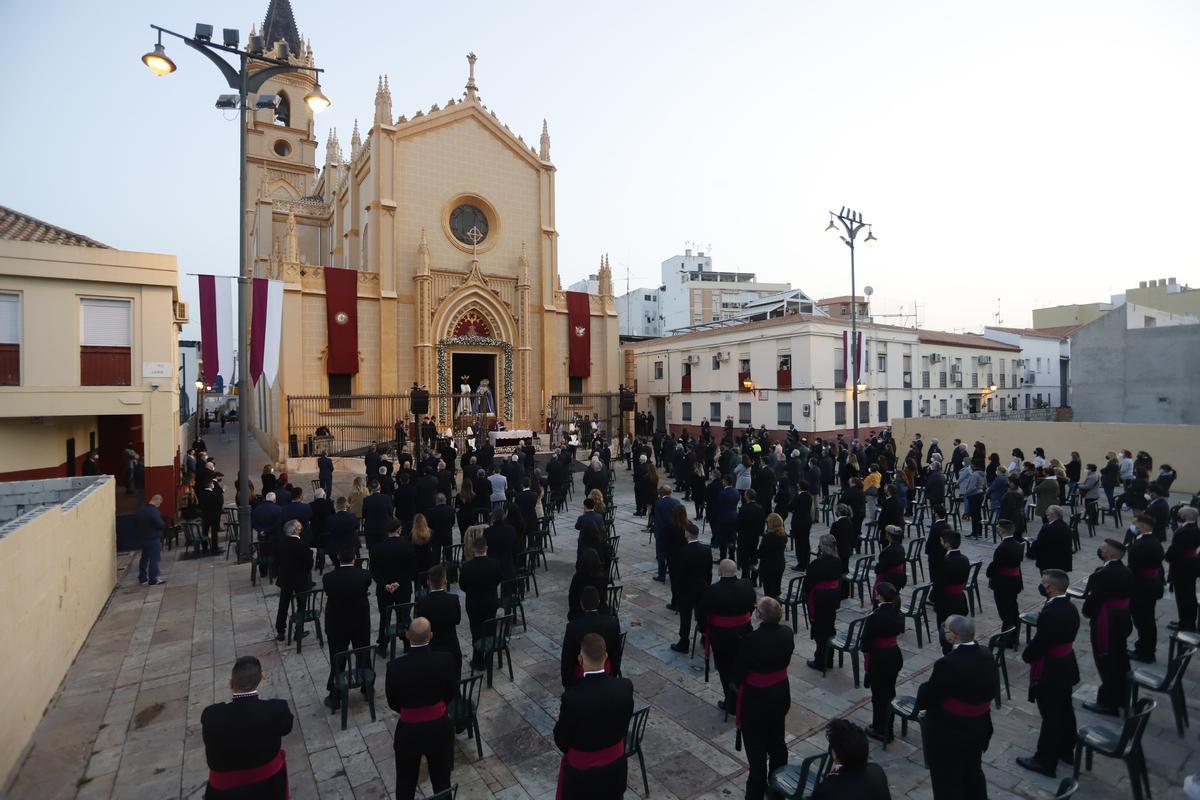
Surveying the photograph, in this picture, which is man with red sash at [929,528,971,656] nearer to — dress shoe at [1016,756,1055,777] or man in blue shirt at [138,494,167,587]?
dress shoe at [1016,756,1055,777]

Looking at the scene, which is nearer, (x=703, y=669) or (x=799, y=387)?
(x=703, y=669)

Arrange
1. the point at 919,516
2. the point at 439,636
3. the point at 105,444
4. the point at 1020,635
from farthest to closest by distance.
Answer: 1. the point at 105,444
2. the point at 919,516
3. the point at 1020,635
4. the point at 439,636

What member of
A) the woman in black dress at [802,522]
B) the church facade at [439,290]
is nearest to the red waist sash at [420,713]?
the woman in black dress at [802,522]

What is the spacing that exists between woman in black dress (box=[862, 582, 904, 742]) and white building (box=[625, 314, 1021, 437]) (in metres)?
19.2

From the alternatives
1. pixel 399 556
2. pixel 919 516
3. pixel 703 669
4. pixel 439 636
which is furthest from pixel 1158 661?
pixel 399 556

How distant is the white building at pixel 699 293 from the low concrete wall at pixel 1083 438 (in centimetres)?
3347

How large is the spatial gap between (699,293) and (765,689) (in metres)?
56.5

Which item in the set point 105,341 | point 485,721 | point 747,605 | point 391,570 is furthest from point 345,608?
point 105,341

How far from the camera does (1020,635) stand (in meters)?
7.84

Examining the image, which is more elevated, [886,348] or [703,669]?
[886,348]

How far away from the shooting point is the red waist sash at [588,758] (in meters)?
3.84

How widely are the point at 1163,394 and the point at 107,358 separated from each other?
36.4 metres

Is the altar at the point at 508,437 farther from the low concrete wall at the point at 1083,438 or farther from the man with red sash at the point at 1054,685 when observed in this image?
the man with red sash at the point at 1054,685

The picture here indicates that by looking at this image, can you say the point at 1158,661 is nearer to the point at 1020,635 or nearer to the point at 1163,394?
the point at 1020,635
